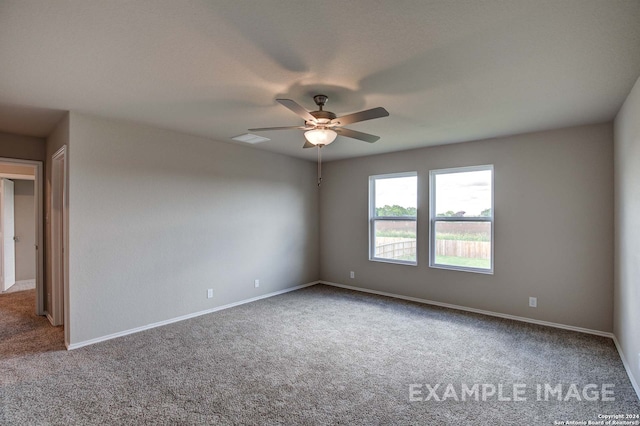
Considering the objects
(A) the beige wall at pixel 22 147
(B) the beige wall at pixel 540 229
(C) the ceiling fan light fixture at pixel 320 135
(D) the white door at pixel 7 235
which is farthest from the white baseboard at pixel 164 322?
(D) the white door at pixel 7 235

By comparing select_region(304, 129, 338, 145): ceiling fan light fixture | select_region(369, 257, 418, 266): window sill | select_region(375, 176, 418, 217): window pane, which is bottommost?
select_region(369, 257, 418, 266): window sill

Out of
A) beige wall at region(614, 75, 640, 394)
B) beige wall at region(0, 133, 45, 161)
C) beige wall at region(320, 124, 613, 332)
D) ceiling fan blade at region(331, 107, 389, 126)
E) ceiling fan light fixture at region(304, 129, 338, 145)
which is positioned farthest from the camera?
beige wall at region(0, 133, 45, 161)

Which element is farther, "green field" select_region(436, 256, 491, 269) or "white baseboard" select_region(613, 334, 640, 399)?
"green field" select_region(436, 256, 491, 269)

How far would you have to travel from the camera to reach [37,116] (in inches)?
135

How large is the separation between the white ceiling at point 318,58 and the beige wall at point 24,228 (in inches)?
151

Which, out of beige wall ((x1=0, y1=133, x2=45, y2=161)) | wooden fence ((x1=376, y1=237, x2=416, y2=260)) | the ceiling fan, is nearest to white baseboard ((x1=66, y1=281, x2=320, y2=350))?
wooden fence ((x1=376, y1=237, x2=416, y2=260))

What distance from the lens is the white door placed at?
5523 millimetres

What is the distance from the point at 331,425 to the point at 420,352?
147 centimetres

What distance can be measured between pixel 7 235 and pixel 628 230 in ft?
29.6

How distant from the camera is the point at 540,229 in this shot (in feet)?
13.3

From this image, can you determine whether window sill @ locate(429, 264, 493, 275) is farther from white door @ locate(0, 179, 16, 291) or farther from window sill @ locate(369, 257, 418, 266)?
white door @ locate(0, 179, 16, 291)

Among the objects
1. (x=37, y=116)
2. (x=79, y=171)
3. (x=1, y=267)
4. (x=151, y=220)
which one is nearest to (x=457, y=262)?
(x=151, y=220)

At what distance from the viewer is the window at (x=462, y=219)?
178 inches

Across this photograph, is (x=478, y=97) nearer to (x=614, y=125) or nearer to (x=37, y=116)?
(x=614, y=125)
